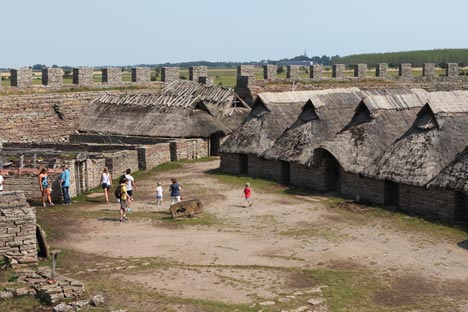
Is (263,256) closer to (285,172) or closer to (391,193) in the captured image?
(391,193)

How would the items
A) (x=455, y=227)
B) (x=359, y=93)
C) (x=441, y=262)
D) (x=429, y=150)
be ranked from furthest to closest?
(x=359, y=93) < (x=429, y=150) < (x=455, y=227) < (x=441, y=262)

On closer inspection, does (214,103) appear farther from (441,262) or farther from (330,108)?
(441,262)

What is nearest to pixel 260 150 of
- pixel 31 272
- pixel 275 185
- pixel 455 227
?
pixel 275 185

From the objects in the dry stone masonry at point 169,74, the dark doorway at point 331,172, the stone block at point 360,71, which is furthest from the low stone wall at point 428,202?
the stone block at point 360,71

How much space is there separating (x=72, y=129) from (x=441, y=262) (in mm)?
22543

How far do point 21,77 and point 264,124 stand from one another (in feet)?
39.5

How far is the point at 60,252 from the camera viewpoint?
1681cm

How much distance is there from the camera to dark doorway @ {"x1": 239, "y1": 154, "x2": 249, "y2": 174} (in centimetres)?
2784

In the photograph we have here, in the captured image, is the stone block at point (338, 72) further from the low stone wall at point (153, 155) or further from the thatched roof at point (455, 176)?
the thatched roof at point (455, 176)

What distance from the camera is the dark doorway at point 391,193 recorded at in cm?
2172

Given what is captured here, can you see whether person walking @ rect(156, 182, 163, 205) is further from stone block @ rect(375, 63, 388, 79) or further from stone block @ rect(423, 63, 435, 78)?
stone block @ rect(423, 63, 435, 78)

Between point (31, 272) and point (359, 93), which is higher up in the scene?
point (359, 93)

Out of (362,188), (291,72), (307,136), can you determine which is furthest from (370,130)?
(291,72)

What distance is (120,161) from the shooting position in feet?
86.6
